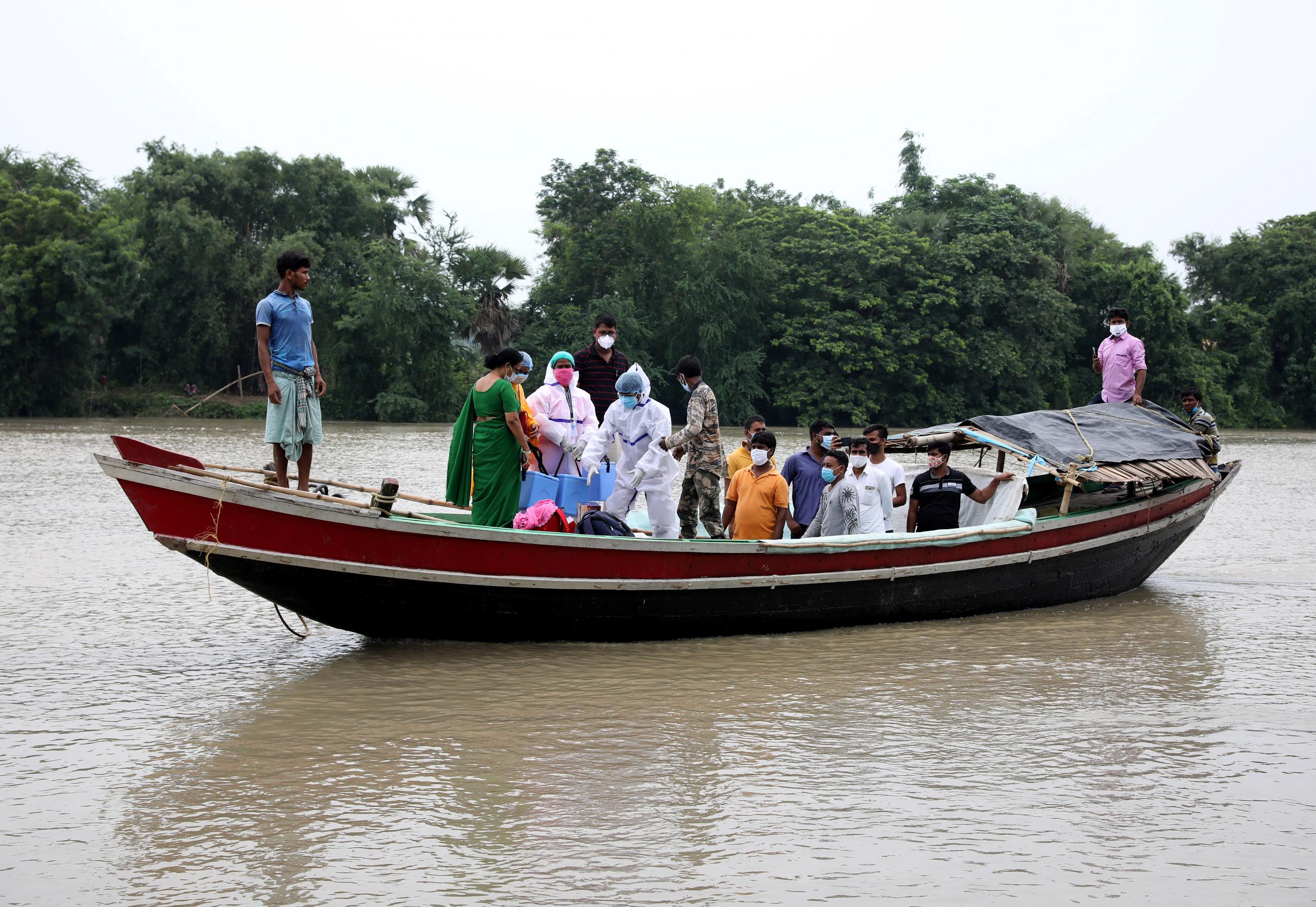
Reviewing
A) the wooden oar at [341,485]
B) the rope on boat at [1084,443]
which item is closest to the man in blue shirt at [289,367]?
the wooden oar at [341,485]

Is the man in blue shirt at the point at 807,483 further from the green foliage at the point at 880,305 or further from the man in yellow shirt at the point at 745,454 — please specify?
the green foliage at the point at 880,305

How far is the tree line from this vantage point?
127 feet

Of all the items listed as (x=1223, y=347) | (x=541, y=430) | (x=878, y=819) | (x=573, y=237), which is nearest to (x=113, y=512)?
(x=541, y=430)

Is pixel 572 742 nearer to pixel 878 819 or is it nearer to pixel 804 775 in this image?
pixel 804 775

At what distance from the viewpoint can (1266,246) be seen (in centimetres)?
4653

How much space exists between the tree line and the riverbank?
684 millimetres

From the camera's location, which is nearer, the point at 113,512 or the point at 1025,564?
the point at 1025,564

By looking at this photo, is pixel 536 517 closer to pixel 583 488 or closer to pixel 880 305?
pixel 583 488

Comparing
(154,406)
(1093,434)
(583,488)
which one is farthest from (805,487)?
(154,406)

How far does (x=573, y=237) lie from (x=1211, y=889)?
39.0 metres

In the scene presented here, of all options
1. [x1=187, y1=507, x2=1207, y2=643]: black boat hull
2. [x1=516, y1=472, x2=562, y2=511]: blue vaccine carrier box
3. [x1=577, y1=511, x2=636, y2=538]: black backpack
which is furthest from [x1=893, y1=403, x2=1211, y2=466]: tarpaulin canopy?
[x1=516, y1=472, x2=562, y2=511]: blue vaccine carrier box

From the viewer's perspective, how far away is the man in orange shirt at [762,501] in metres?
7.55

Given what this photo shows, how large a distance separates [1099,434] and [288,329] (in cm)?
592

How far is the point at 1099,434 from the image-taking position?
8.92 metres
